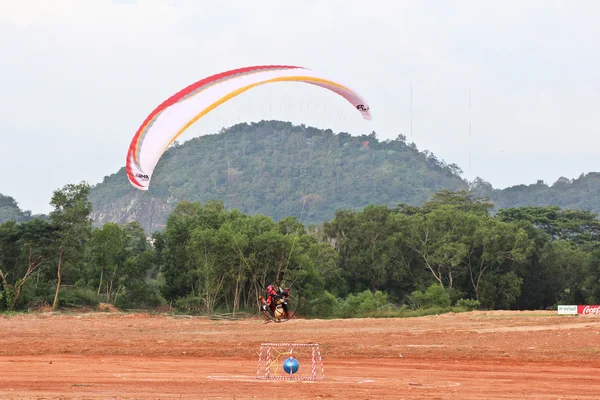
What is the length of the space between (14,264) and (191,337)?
69.9ft

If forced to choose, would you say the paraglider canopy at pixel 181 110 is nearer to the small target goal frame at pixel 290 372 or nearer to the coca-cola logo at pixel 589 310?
the small target goal frame at pixel 290 372

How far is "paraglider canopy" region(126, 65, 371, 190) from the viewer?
21.4 metres

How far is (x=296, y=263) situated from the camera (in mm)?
48750

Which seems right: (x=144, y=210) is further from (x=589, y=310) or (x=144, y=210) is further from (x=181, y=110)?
→ (x=181, y=110)

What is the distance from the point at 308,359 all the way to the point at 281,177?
12140 centimetres

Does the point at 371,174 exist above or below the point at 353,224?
above

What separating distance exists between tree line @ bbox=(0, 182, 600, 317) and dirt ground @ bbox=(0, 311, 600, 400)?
5.89 meters

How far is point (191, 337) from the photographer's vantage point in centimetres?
3097

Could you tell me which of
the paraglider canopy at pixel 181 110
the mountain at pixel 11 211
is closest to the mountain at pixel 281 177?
the mountain at pixel 11 211

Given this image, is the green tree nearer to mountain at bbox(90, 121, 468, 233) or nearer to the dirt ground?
the dirt ground

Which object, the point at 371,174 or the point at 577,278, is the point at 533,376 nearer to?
the point at 577,278

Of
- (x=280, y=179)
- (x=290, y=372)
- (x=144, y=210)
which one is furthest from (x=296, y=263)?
(x=144, y=210)

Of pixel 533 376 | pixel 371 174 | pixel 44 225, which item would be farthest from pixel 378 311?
pixel 371 174

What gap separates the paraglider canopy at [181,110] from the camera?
21.4 meters
